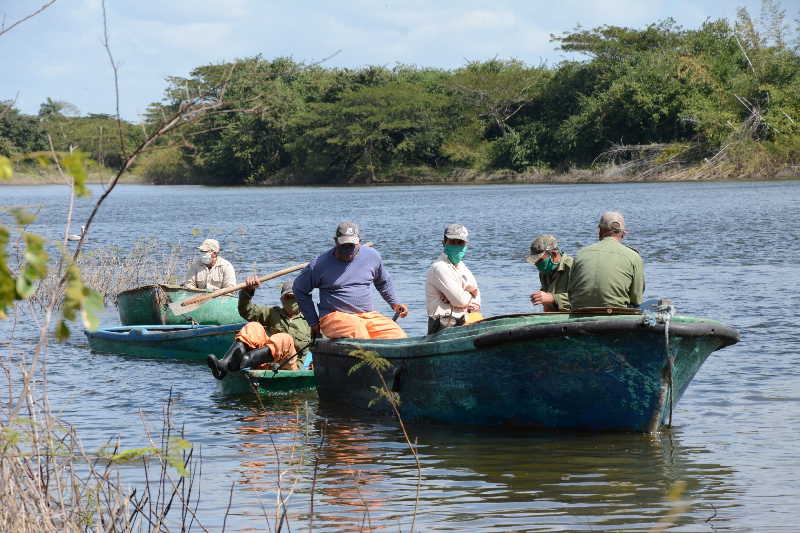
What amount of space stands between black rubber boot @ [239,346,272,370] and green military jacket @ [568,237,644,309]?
11.6ft

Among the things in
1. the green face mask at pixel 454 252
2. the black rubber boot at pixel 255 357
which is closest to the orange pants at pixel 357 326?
the green face mask at pixel 454 252

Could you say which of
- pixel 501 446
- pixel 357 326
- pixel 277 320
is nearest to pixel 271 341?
pixel 277 320

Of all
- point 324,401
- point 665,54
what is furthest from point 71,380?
point 665,54

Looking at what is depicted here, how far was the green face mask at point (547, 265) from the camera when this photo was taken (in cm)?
870

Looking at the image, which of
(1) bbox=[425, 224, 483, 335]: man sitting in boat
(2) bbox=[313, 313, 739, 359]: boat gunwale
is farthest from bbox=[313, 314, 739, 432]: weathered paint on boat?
(1) bbox=[425, 224, 483, 335]: man sitting in boat

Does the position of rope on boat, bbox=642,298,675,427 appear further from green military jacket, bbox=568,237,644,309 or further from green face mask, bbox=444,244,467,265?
green face mask, bbox=444,244,467,265

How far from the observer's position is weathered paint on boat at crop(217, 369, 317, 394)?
33.0 ft

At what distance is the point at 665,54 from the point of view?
63.0m

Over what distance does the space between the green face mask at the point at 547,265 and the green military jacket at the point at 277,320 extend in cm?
249

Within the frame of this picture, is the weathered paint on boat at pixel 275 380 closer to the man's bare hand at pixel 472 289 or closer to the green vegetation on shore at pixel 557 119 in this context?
the man's bare hand at pixel 472 289

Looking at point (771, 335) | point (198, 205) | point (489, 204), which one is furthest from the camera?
point (198, 205)

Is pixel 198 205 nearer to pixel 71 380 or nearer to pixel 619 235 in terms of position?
pixel 71 380

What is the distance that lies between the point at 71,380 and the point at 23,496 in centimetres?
780

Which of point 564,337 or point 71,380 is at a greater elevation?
point 564,337
